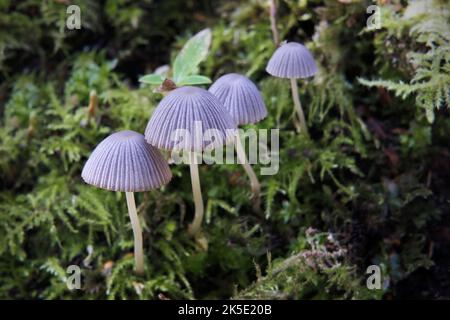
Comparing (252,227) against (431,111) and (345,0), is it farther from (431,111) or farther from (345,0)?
(345,0)

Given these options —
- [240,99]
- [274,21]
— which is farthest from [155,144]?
[274,21]

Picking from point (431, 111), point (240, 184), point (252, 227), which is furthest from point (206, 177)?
point (431, 111)

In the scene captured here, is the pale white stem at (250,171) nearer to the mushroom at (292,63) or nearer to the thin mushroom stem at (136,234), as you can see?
the mushroom at (292,63)

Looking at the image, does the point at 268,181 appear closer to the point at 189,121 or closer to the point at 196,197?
the point at 196,197

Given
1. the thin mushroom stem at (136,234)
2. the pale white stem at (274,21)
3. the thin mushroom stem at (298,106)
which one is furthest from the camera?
the pale white stem at (274,21)

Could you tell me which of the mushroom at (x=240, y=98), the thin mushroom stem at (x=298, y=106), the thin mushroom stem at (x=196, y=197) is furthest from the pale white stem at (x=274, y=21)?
the thin mushroom stem at (x=196, y=197)

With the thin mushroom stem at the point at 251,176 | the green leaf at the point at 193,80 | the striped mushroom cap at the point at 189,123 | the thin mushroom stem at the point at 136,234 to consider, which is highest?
the green leaf at the point at 193,80

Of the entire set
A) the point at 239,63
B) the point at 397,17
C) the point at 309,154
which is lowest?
the point at 309,154
